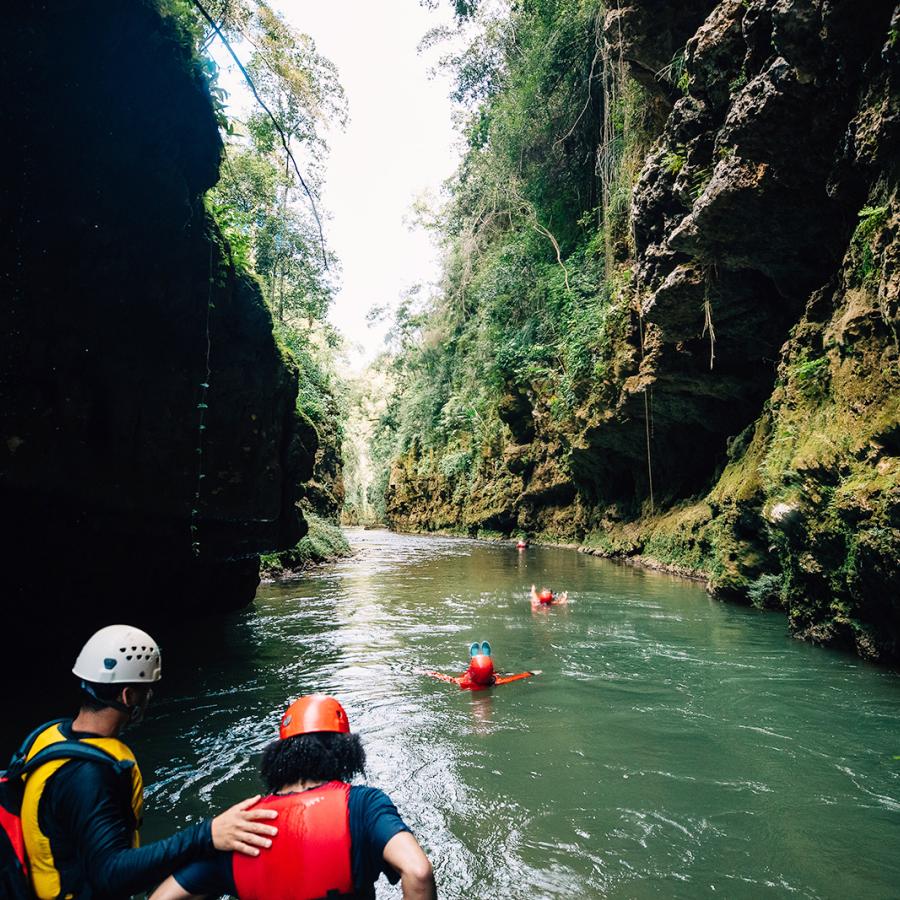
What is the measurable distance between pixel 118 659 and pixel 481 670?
4954mm

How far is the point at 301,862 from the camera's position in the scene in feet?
5.07

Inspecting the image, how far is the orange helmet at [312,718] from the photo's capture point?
1717 mm

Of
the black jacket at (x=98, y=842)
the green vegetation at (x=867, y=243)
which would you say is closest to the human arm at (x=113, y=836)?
the black jacket at (x=98, y=842)

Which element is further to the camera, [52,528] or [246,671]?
[246,671]

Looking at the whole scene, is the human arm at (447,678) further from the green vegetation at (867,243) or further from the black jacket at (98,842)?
the green vegetation at (867,243)

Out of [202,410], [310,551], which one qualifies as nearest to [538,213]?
[310,551]

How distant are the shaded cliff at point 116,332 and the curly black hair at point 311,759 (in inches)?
191

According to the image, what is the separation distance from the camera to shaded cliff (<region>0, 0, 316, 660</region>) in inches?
189

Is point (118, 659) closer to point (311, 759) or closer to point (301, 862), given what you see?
point (311, 759)

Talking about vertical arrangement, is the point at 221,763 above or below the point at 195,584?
below

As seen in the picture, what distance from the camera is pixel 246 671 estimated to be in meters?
7.07

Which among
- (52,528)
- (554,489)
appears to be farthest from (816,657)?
(554,489)

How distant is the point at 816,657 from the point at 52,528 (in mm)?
8912

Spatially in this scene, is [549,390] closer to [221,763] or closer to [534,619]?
[534,619]
